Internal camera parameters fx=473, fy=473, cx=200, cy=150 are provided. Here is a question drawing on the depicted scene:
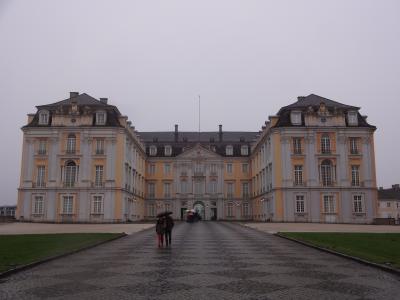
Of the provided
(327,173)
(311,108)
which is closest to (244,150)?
(311,108)

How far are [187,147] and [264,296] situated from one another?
7127cm

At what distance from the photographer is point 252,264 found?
Answer: 47.9 feet

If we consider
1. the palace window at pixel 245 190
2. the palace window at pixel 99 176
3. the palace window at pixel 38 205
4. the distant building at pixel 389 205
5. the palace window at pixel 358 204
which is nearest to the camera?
the palace window at pixel 358 204

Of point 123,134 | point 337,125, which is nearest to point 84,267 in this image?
point 123,134

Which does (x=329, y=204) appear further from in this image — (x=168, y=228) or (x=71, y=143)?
A: (x=168, y=228)

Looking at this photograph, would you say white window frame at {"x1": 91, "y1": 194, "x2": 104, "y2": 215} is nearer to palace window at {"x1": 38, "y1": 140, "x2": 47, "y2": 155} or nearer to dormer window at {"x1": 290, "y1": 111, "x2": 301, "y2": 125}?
palace window at {"x1": 38, "y1": 140, "x2": 47, "y2": 155}

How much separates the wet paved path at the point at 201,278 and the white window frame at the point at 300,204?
1521 inches

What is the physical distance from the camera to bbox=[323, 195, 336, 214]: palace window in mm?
55031

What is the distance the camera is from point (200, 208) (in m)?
78.6

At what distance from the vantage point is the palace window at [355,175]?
56.0 meters

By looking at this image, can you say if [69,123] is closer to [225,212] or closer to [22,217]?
[22,217]

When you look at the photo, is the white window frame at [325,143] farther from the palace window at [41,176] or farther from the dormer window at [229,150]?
the palace window at [41,176]

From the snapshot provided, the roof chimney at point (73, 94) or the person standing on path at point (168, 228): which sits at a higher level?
the roof chimney at point (73, 94)

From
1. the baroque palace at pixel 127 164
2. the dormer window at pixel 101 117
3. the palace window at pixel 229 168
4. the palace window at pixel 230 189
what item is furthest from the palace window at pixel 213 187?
the dormer window at pixel 101 117
